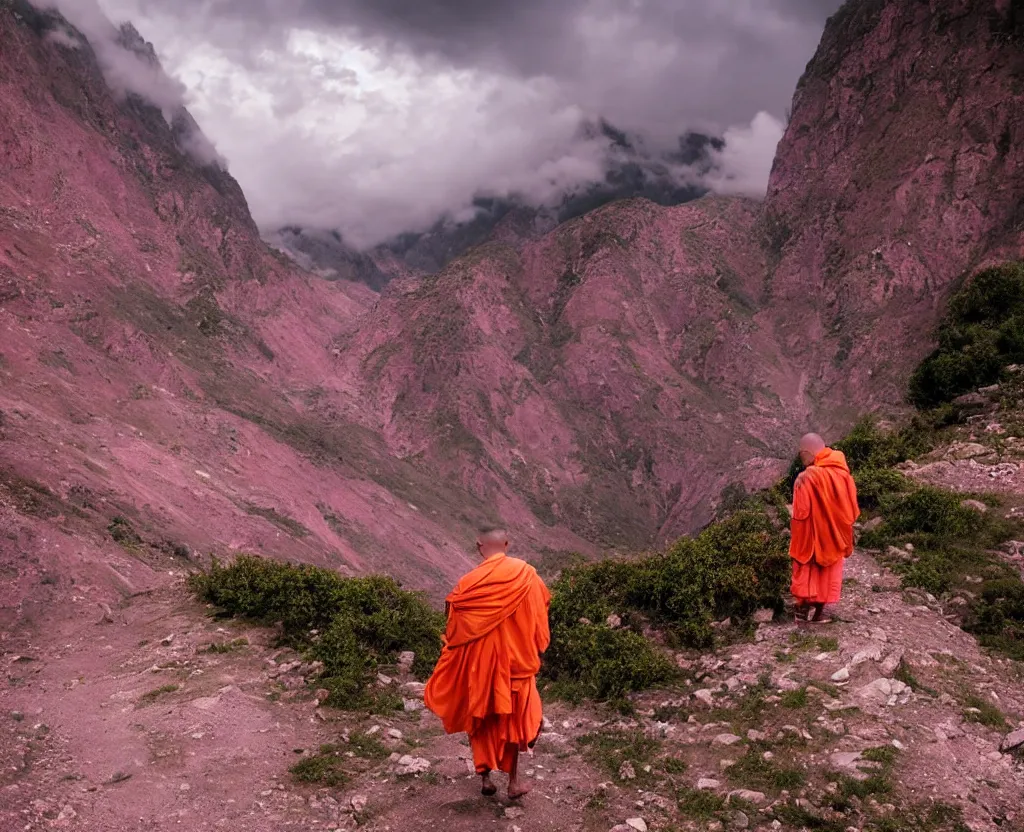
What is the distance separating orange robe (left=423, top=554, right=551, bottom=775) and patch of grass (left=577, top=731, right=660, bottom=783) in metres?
0.96

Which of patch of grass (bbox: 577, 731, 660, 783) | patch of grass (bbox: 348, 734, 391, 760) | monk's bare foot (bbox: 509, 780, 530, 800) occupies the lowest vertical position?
patch of grass (bbox: 577, 731, 660, 783)

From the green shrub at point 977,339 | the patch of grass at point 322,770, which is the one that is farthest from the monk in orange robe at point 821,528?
the green shrub at point 977,339

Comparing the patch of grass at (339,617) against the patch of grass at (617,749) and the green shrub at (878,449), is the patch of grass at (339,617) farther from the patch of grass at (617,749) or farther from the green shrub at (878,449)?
the green shrub at (878,449)

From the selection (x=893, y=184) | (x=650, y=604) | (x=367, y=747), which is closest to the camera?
(x=367, y=747)

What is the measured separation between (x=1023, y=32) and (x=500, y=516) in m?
41.6

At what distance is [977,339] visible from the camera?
13328mm

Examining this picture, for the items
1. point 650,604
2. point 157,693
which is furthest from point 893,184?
point 157,693

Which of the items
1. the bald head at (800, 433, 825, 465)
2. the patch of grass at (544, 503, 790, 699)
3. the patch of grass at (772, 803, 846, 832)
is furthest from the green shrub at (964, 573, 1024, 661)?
the patch of grass at (772, 803, 846, 832)

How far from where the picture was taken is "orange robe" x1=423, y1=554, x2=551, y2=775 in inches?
173

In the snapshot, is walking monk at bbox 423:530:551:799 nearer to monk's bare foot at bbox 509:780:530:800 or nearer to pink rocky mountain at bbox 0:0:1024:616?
→ monk's bare foot at bbox 509:780:530:800

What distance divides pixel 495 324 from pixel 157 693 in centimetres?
4408

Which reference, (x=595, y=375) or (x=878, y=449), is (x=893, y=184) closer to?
(x=595, y=375)

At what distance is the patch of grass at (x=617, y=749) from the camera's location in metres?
5.04

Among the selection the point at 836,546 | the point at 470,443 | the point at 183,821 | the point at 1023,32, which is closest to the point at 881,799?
the point at 836,546
